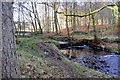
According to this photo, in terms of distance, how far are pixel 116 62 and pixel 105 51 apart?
374 centimetres

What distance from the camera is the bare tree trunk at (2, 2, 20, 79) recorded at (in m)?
2.93

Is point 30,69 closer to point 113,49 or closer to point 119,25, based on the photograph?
point 113,49

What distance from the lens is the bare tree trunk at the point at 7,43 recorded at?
9.62 feet

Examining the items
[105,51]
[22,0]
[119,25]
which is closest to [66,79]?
[22,0]

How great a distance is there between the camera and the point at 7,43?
297cm

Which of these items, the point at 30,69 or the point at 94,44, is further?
the point at 94,44

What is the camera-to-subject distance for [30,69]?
17.6ft

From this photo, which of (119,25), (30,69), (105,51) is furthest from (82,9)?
(30,69)

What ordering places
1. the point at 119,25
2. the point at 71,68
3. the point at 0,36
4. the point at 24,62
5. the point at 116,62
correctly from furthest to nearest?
1. the point at 119,25
2. the point at 116,62
3. the point at 71,68
4. the point at 24,62
5. the point at 0,36

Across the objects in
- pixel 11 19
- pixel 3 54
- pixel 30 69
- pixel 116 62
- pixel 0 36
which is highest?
pixel 11 19

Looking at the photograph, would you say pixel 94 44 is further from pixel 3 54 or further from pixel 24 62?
pixel 3 54

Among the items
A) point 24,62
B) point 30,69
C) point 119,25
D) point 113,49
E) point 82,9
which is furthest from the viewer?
point 82,9

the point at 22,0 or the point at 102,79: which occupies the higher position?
the point at 22,0

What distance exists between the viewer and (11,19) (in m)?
3.00
